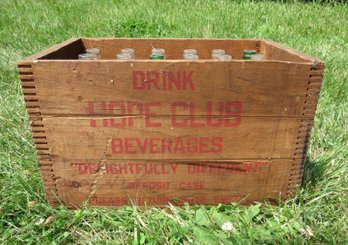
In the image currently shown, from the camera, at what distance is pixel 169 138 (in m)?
1.51

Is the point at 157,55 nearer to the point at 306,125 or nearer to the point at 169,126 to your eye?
the point at 169,126

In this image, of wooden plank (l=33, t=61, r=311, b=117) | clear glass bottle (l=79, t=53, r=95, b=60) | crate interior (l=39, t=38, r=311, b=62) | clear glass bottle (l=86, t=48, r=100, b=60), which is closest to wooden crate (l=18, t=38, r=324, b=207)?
wooden plank (l=33, t=61, r=311, b=117)

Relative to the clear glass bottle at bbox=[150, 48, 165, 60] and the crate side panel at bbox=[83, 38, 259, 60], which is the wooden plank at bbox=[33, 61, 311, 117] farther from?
the crate side panel at bbox=[83, 38, 259, 60]

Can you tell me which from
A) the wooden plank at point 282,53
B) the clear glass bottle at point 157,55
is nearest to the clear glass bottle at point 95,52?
the clear glass bottle at point 157,55

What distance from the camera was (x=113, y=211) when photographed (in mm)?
1640

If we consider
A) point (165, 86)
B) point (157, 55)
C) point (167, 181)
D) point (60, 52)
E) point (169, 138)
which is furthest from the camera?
point (157, 55)

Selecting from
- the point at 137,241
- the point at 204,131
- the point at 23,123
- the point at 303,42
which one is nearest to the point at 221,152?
the point at 204,131

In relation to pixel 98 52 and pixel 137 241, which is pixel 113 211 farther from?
pixel 98 52

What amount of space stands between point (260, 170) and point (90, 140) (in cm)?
85

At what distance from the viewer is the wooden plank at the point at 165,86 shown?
4.50 feet

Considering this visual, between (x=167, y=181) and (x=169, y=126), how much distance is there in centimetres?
31

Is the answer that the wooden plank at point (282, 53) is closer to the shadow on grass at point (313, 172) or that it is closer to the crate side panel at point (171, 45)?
the crate side panel at point (171, 45)

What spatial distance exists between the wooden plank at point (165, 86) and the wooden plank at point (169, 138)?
6 cm

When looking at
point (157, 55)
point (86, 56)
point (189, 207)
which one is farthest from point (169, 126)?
point (86, 56)
